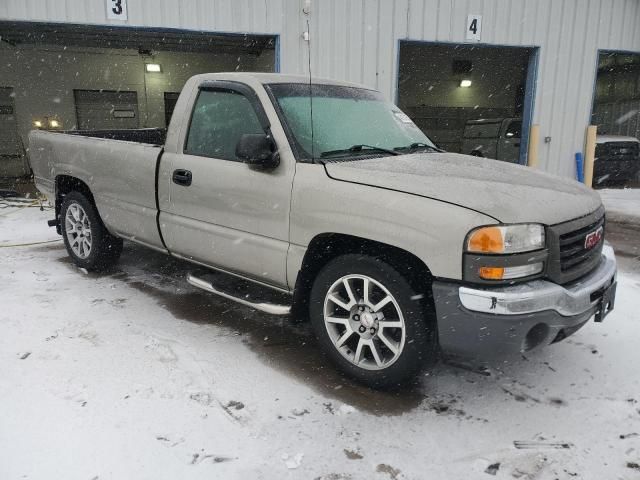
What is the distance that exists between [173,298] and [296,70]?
21.1 feet

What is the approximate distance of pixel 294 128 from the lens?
3273mm

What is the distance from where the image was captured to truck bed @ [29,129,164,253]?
4.14 m

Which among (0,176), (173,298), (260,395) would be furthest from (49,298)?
(0,176)

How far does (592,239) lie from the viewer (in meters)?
2.93

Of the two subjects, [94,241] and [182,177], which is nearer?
[182,177]

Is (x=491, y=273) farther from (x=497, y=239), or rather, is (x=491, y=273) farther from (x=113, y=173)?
(x=113, y=173)

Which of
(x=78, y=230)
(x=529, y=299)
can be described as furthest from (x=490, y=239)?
(x=78, y=230)

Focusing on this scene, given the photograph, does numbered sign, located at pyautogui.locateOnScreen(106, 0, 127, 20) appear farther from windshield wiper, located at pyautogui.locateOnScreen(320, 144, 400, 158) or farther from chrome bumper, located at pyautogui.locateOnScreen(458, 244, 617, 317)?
chrome bumper, located at pyautogui.locateOnScreen(458, 244, 617, 317)

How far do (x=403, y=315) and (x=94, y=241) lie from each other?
3.49 meters

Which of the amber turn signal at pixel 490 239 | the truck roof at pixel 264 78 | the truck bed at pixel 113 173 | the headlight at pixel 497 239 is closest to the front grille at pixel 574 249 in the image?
the headlight at pixel 497 239

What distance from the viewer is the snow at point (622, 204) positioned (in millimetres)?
8697

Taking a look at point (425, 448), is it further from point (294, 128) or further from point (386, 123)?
point (386, 123)

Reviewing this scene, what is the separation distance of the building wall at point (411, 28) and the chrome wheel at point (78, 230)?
4799 mm

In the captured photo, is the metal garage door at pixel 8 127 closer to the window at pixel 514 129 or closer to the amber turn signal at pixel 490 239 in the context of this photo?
the window at pixel 514 129
